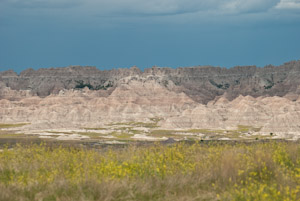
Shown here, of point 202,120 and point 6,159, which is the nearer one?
point 6,159

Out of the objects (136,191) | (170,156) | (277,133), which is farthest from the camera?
(277,133)

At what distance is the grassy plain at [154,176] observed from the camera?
391 inches

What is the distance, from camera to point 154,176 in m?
11.3

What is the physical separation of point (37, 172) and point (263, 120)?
18254 cm

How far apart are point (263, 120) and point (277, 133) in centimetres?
5155

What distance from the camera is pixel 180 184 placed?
10.9m

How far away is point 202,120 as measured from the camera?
577 feet

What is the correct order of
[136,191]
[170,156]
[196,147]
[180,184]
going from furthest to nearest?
[196,147]
[170,156]
[180,184]
[136,191]

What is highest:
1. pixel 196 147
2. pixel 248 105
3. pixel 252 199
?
pixel 248 105

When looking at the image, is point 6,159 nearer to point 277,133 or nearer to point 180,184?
point 180,184

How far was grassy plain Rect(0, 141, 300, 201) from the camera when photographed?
32.6 feet

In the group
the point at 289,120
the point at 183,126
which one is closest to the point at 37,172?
the point at 289,120

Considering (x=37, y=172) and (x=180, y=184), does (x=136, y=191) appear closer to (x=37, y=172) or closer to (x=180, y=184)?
(x=180, y=184)

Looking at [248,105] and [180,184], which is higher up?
[248,105]
